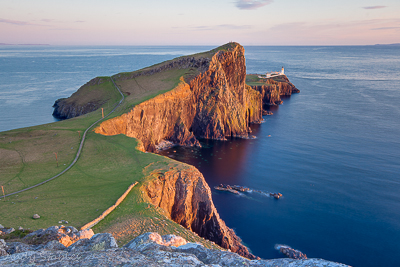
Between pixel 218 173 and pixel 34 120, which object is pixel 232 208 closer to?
pixel 218 173

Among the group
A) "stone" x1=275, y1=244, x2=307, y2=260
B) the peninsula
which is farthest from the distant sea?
the peninsula

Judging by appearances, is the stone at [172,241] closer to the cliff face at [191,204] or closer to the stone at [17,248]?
the stone at [17,248]

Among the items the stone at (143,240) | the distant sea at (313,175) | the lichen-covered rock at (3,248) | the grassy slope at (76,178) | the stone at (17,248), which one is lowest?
the distant sea at (313,175)

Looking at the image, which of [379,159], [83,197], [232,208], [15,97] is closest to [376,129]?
[379,159]

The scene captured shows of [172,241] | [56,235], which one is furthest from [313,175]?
[56,235]

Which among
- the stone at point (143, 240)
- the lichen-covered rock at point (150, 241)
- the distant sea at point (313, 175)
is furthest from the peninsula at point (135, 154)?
the stone at point (143, 240)

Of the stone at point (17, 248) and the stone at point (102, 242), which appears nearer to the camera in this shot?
the stone at point (17, 248)
